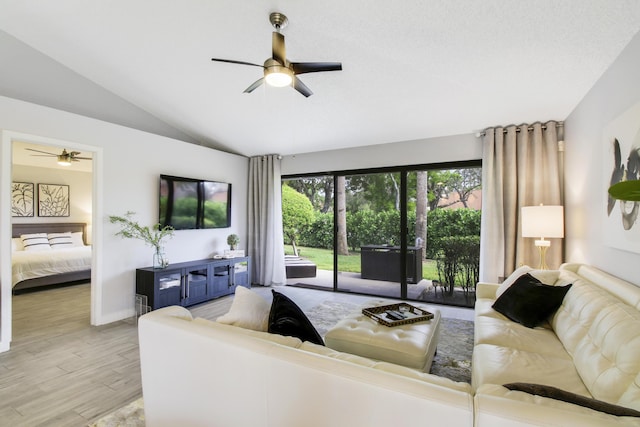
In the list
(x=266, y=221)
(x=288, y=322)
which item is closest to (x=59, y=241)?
(x=266, y=221)

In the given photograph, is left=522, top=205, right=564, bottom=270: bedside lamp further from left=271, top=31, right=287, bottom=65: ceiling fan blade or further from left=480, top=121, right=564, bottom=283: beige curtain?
left=271, top=31, right=287, bottom=65: ceiling fan blade

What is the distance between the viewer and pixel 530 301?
227cm

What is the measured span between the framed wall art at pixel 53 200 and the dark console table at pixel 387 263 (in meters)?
6.11

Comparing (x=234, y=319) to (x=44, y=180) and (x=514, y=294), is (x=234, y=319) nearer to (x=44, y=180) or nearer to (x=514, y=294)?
(x=514, y=294)

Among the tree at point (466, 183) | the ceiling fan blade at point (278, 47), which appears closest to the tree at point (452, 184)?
the tree at point (466, 183)

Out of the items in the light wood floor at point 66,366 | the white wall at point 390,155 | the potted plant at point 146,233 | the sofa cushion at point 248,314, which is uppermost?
the white wall at point 390,155

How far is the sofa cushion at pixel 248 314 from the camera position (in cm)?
148

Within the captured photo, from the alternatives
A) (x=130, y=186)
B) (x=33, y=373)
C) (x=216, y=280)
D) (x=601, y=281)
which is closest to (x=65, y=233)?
(x=130, y=186)

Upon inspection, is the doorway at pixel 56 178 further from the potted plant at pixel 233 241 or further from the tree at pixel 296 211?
the tree at pixel 296 211

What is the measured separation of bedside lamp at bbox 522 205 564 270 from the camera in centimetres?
301

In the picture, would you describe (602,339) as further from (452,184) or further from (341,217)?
(341,217)

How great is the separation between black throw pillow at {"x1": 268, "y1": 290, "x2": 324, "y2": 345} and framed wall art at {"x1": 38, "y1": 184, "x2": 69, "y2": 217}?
6.68 meters

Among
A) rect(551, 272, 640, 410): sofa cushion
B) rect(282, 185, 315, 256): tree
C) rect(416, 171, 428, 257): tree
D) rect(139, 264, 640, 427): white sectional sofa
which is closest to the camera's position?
rect(139, 264, 640, 427): white sectional sofa

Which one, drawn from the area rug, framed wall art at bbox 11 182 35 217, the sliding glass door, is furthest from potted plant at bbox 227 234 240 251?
framed wall art at bbox 11 182 35 217
